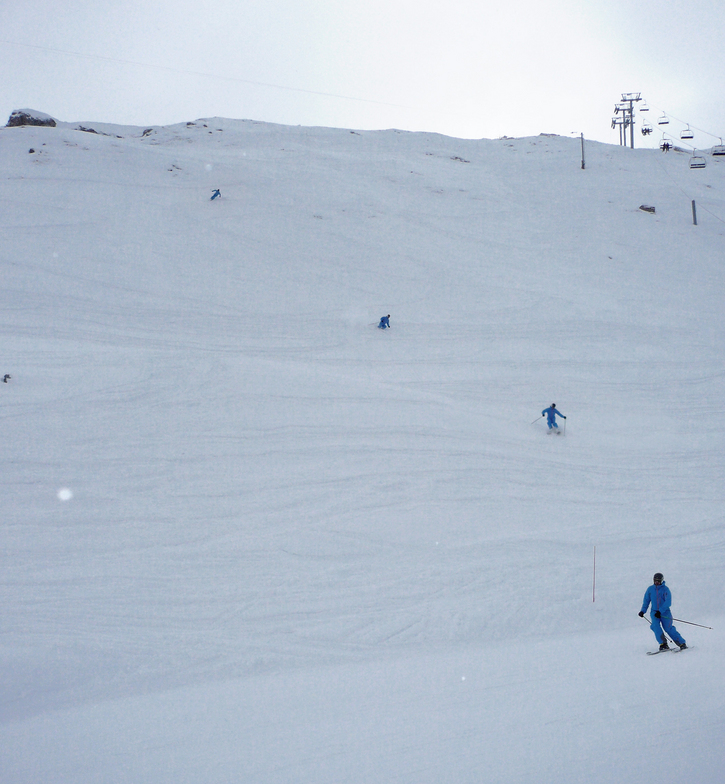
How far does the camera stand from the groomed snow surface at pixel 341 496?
5.40 meters

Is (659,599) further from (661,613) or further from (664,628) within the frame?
(664,628)

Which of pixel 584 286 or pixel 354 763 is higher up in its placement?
pixel 584 286

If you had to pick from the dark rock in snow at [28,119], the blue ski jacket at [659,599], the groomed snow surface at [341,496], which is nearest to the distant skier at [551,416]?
the groomed snow surface at [341,496]

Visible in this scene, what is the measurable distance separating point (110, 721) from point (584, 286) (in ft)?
67.8

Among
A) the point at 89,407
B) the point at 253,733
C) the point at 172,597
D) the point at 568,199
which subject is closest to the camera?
the point at 253,733

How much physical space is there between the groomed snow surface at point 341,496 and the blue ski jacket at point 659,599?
1.63 feet

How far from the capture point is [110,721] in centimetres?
585

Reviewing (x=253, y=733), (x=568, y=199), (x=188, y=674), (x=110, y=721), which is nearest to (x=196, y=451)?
(x=188, y=674)

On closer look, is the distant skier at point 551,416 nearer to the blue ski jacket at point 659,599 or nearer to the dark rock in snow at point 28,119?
the blue ski jacket at point 659,599

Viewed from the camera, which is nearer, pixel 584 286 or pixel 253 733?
pixel 253 733

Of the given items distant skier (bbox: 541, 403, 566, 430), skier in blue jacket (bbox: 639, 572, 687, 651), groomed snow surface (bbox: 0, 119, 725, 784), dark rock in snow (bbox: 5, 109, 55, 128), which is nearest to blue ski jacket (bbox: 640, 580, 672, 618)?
skier in blue jacket (bbox: 639, 572, 687, 651)

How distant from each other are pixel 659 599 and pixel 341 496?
203 inches

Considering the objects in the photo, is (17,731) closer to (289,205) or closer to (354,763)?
(354,763)

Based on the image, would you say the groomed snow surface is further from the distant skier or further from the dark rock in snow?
the dark rock in snow
